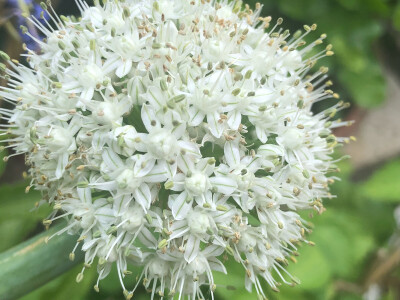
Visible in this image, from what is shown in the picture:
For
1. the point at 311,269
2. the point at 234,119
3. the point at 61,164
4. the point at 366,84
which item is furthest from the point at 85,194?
the point at 366,84

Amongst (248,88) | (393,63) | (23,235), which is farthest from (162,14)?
(393,63)

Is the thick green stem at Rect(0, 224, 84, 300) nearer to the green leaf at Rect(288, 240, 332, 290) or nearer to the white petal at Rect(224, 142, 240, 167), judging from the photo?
the white petal at Rect(224, 142, 240, 167)

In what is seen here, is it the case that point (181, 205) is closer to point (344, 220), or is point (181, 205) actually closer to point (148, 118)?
point (148, 118)

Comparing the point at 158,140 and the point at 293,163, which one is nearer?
the point at 158,140

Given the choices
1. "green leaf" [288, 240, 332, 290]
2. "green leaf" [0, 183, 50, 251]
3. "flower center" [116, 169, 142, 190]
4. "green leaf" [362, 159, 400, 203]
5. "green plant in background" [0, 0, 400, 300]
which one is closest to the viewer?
"flower center" [116, 169, 142, 190]

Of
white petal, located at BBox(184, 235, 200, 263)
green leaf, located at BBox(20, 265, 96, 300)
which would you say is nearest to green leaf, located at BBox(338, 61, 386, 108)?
green leaf, located at BBox(20, 265, 96, 300)

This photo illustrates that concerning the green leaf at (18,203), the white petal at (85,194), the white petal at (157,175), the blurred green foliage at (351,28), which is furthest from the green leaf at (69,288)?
the blurred green foliage at (351,28)

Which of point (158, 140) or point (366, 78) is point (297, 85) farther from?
point (366, 78)
